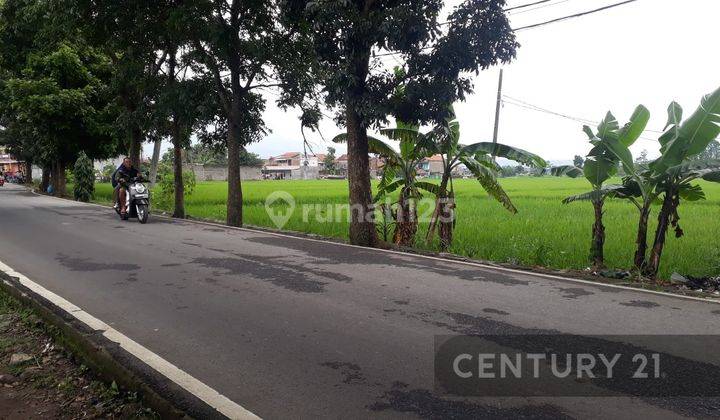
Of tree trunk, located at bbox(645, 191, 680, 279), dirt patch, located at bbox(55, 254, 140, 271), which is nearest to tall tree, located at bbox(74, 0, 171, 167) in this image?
dirt patch, located at bbox(55, 254, 140, 271)

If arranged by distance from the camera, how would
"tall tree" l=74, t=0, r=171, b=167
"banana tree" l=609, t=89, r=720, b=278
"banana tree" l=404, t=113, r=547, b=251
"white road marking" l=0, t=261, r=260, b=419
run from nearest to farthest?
"white road marking" l=0, t=261, r=260, b=419, "banana tree" l=609, t=89, r=720, b=278, "banana tree" l=404, t=113, r=547, b=251, "tall tree" l=74, t=0, r=171, b=167

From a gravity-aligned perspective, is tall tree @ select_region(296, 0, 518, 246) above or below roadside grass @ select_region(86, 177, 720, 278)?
above

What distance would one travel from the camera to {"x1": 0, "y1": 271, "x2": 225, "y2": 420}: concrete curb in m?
3.04

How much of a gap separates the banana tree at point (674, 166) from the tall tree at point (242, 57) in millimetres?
7986

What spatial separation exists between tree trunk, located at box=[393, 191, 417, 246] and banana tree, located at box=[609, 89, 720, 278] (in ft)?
14.9

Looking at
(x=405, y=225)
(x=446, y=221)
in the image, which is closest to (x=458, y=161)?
(x=446, y=221)

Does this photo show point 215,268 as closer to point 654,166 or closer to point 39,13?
point 654,166

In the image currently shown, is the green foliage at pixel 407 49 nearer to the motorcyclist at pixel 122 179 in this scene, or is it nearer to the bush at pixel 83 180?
the motorcyclist at pixel 122 179

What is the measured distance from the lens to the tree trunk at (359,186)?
1013 centimetres

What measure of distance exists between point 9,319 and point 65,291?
0.93 metres

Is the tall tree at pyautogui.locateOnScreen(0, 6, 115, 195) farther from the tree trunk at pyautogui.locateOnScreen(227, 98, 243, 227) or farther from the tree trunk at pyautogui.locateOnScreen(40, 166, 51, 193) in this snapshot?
the tree trunk at pyautogui.locateOnScreen(227, 98, 243, 227)

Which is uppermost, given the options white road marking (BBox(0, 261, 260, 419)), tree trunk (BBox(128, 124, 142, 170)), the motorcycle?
tree trunk (BBox(128, 124, 142, 170))

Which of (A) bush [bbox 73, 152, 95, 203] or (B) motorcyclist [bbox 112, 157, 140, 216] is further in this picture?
(A) bush [bbox 73, 152, 95, 203]

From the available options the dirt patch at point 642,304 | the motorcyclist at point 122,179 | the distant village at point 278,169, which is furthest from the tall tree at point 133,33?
the distant village at point 278,169
